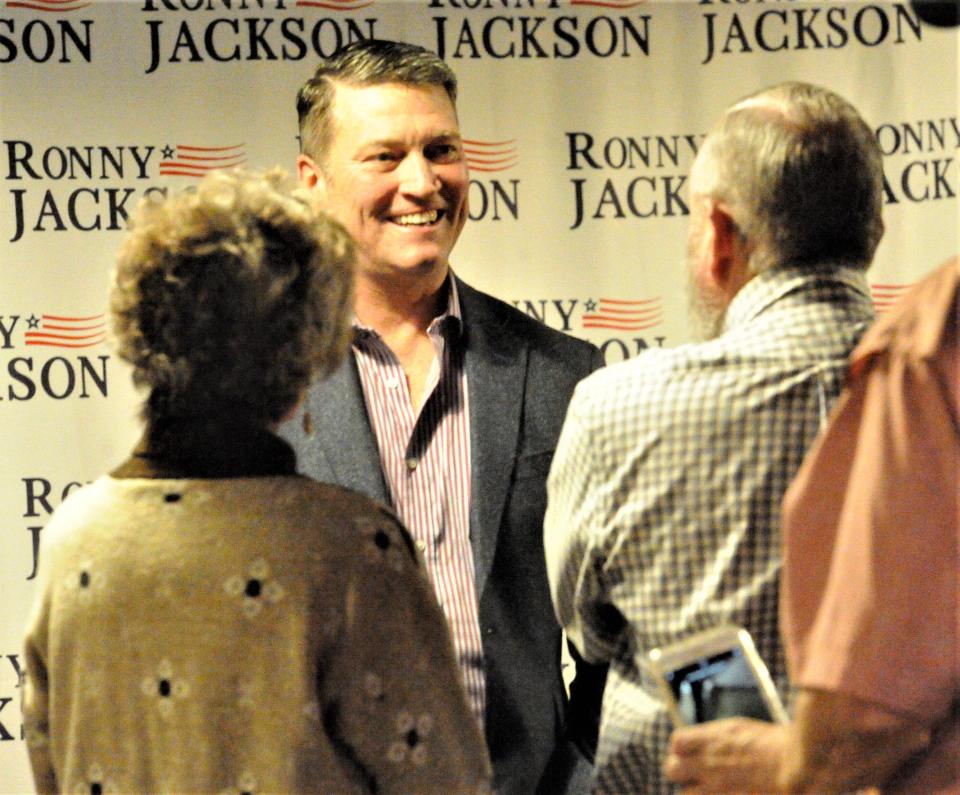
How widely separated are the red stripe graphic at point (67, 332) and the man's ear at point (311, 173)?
112 cm

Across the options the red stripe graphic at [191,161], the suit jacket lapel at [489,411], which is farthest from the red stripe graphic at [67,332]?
the suit jacket lapel at [489,411]

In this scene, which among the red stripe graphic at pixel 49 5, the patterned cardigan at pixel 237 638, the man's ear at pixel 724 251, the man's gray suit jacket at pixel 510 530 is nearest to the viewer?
the patterned cardigan at pixel 237 638

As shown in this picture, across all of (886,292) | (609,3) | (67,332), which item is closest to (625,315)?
(886,292)

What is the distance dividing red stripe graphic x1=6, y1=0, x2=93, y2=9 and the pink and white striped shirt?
5.19ft

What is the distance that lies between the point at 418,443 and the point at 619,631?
75cm

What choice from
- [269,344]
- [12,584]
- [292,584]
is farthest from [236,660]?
[12,584]

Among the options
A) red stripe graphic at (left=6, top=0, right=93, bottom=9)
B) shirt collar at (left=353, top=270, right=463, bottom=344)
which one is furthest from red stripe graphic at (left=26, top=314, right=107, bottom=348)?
shirt collar at (left=353, top=270, right=463, bottom=344)

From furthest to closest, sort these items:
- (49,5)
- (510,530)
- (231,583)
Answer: (49,5), (510,530), (231,583)

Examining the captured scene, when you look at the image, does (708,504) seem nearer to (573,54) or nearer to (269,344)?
(269,344)

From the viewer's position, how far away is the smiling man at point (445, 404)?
100 inches

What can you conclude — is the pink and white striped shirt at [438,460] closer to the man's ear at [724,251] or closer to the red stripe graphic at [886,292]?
the man's ear at [724,251]

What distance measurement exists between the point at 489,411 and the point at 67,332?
1.63m

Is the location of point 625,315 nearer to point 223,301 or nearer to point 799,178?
point 799,178

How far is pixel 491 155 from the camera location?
396 cm
